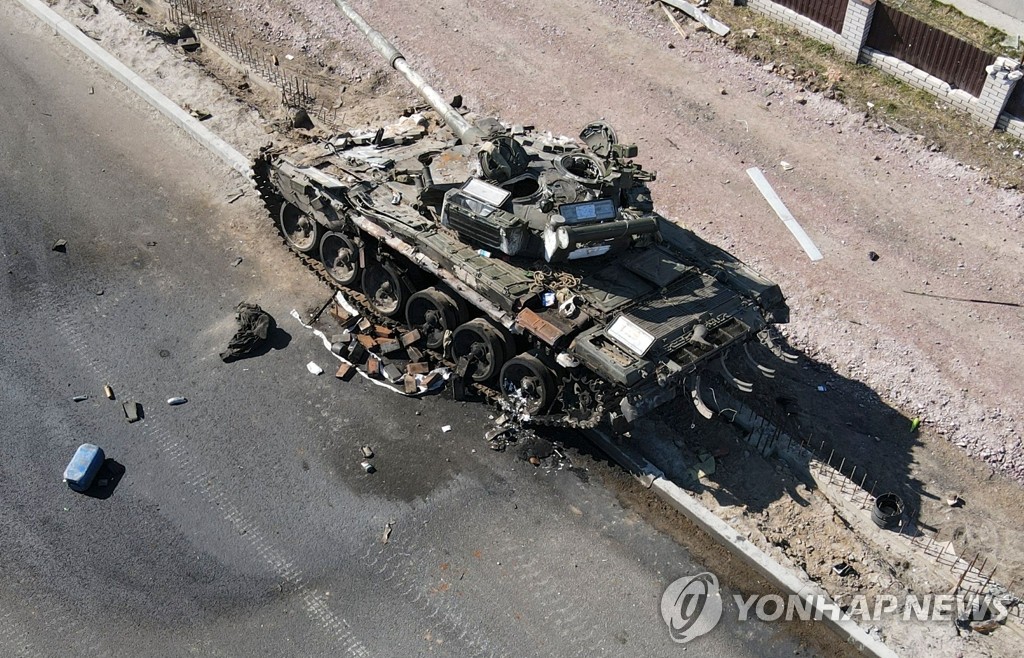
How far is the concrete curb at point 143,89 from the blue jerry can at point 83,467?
5.78 metres

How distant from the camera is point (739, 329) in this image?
14.3m

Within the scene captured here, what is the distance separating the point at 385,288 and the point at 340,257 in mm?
1182

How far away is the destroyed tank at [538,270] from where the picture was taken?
551 inches

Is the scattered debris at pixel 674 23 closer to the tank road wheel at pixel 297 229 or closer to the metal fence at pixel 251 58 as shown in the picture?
the metal fence at pixel 251 58

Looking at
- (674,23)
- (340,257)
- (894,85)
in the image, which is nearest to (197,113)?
(340,257)

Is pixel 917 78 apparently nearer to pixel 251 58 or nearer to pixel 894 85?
pixel 894 85

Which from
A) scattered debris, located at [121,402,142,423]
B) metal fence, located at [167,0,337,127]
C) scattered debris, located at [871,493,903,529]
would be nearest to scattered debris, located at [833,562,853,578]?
scattered debris, located at [871,493,903,529]

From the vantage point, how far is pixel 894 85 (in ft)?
72.4

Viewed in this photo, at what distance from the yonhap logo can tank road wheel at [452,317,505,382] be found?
3980 millimetres

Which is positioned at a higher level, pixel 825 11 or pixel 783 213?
pixel 825 11

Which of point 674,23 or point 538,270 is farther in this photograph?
point 674,23

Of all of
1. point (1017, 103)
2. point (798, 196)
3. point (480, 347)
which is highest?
point (1017, 103)

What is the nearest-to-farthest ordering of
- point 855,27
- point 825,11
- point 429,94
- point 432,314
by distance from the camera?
point 432,314 → point 429,94 → point 855,27 → point 825,11

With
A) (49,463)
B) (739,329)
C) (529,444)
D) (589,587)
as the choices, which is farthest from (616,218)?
(49,463)
